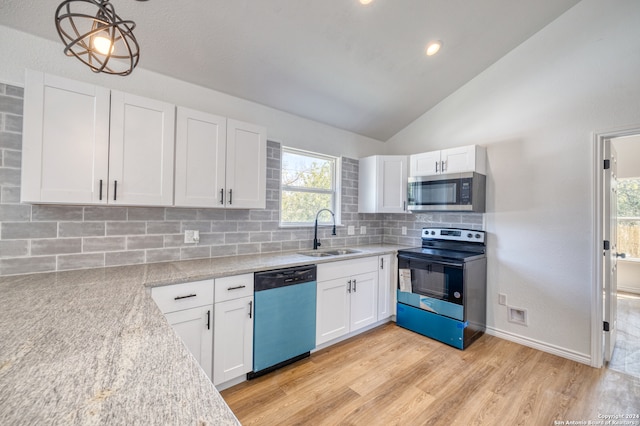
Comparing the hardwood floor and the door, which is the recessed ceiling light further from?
the hardwood floor

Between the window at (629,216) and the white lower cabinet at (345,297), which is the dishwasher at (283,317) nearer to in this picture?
the white lower cabinet at (345,297)

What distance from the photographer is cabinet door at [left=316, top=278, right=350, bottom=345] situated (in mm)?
2586

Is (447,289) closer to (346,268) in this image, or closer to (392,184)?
(346,268)

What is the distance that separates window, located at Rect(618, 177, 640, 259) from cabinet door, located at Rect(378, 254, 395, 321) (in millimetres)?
4111

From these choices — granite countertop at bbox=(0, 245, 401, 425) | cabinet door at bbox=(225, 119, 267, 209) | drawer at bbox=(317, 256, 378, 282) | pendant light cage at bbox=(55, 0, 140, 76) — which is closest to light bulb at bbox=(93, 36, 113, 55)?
pendant light cage at bbox=(55, 0, 140, 76)

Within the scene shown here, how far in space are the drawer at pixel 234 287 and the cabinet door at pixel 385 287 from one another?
1.63 m

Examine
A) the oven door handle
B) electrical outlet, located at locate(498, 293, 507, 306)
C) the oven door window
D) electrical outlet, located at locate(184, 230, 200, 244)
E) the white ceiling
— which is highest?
the white ceiling

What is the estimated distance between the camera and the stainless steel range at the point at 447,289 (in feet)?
8.90

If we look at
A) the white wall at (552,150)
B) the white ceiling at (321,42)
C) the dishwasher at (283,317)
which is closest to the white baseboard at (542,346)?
the white wall at (552,150)

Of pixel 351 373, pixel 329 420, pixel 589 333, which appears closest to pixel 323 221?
pixel 351 373

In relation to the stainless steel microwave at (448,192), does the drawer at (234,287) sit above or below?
below

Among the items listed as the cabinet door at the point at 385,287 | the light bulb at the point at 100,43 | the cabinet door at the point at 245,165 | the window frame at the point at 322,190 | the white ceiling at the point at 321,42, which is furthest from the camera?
the cabinet door at the point at 385,287

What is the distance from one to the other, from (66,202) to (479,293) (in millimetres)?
3648

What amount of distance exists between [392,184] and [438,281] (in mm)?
1337
